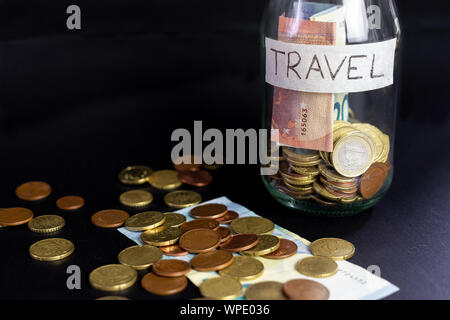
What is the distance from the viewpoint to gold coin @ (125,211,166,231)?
3.83ft

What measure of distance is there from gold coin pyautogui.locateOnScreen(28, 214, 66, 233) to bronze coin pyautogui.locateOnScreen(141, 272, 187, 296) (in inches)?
9.6

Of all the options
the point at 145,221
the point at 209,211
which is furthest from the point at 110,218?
the point at 209,211

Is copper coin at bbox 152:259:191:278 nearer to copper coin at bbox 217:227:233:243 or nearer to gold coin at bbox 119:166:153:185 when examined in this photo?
copper coin at bbox 217:227:233:243

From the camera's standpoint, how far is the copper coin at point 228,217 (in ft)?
3.94

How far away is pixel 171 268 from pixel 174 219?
7.2 inches

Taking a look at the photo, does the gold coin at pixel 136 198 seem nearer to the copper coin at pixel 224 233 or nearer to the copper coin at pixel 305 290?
the copper coin at pixel 224 233

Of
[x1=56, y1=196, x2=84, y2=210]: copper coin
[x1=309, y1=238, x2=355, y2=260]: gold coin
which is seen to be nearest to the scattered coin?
[x1=309, y1=238, x2=355, y2=260]: gold coin

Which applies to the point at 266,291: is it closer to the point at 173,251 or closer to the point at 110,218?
the point at 173,251

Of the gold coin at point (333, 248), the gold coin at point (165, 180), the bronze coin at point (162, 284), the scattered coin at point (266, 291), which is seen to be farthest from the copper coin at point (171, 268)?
the gold coin at point (165, 180)

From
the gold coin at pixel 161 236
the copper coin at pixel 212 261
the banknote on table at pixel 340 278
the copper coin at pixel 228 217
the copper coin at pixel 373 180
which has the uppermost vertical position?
the copper coin at pixel 373 180

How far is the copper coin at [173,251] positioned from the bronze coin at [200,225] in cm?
5

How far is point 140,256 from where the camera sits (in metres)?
1.07
